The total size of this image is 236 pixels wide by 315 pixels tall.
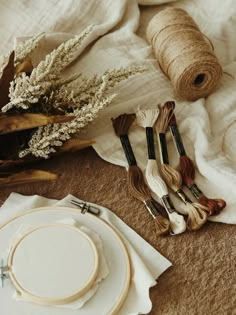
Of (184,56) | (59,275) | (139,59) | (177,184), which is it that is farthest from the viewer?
(139,59)

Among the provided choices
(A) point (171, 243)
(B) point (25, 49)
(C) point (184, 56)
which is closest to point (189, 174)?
(A) point (171, 243)

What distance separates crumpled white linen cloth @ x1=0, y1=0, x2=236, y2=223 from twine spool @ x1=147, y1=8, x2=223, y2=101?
0.03m

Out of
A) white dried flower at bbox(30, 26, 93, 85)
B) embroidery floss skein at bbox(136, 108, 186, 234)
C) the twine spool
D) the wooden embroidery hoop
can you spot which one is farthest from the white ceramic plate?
the twine spool

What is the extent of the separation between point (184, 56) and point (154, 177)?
29cm

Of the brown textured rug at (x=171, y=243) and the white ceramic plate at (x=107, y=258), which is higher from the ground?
the white ceramic plate at (x=107, y=258)

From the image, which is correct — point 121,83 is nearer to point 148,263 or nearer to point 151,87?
point 151,87

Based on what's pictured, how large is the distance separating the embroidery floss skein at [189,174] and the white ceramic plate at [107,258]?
181mm

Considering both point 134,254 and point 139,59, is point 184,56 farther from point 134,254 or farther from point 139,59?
point 134,254

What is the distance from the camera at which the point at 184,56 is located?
110cm

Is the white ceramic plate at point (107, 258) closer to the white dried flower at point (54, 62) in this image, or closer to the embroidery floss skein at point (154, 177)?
the embroidery floss skein at point (154, 177)

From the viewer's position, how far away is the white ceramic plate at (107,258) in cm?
79

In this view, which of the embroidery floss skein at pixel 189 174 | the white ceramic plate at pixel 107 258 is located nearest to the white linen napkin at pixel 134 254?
the white ceramic plate at pixel 107 258

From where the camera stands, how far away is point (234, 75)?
1208 millimetres

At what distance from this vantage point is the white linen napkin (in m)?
0.81
